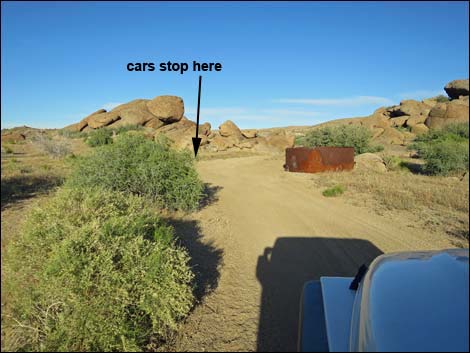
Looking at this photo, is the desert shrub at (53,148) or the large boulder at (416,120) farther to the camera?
the large boulder at (416,120)

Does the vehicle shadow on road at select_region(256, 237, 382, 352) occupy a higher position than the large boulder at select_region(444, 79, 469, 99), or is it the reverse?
the large boulder at select_region(444, 79, 469, 99)

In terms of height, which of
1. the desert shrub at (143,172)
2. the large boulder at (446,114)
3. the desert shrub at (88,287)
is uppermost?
the large boulder at (446,114)

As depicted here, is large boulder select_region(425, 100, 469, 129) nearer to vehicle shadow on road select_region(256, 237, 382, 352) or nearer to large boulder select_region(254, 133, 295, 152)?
large boulder select_region(254, 133, 295, 152)

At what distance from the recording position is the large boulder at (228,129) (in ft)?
108

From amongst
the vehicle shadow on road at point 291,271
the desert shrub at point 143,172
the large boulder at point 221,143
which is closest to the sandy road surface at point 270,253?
the vehicle shadow on road at point 291,271

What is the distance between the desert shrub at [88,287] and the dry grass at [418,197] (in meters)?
5.85

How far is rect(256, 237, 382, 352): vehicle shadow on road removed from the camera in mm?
3238

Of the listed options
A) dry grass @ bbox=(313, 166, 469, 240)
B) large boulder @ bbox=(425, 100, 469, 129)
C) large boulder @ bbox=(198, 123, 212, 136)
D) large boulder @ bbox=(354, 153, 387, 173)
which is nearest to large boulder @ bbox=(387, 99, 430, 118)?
large boulder @ bbox=(425, 100, 469, 129)

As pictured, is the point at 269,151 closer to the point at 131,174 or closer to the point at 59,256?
the point at 131,174

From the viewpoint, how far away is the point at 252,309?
3732mm

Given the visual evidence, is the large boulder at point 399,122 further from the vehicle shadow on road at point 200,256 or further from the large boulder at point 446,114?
the vehicle shadow on road at point 200,256

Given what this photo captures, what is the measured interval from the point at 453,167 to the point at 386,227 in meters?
7.52

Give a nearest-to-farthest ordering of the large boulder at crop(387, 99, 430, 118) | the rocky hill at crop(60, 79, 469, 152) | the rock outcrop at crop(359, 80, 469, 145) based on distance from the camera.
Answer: the rocky hill at crop(60, 79, 469, 152)
the rock outcrop at crop(359, 80, 469, 145)
the large boulder at crop(387, 99, 430, 118)

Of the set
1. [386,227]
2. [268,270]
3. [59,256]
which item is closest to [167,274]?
[59,256]
